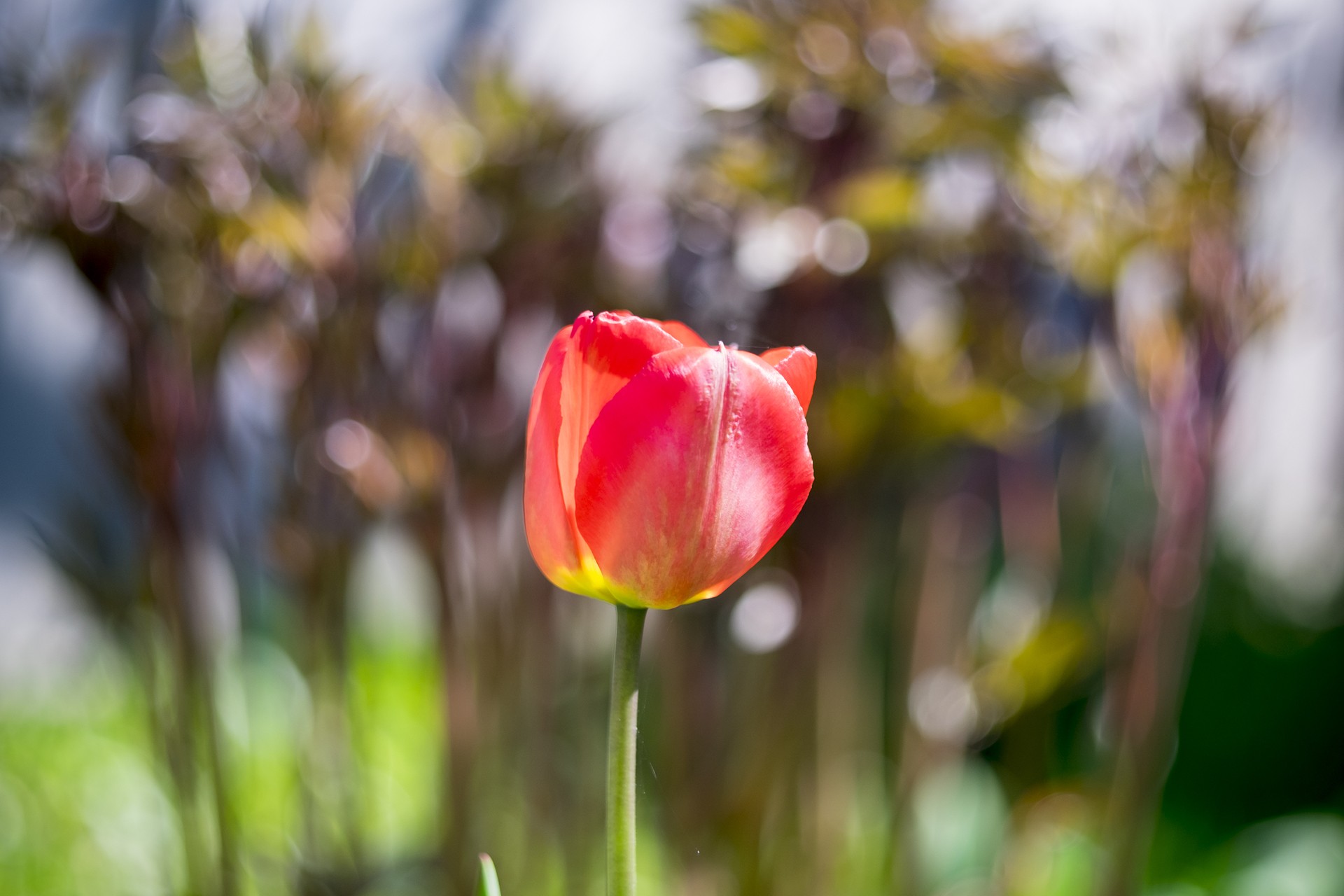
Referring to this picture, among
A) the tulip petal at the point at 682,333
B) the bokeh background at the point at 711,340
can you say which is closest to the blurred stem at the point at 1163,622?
the bokeh background at the point at 711,340

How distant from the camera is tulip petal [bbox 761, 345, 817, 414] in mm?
238

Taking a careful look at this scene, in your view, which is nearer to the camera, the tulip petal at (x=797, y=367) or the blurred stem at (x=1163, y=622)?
the tulip petal at (x=797, y=367)

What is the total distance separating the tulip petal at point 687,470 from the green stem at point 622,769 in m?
0.01

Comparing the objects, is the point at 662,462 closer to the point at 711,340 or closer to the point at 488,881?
the point at 488,881

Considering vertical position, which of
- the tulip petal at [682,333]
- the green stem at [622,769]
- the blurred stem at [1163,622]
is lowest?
the blurred stem at [1163,622]

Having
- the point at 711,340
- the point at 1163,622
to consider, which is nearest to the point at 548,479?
the point at 711,340

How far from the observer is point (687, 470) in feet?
0.73

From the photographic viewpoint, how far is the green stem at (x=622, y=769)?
0.70ft

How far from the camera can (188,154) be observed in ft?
1.83

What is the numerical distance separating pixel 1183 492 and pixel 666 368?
566mm

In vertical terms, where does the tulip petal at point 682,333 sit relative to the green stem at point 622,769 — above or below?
above

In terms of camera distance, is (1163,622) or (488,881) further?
(1163,622)

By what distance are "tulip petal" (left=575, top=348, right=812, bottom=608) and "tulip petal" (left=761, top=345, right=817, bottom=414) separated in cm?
1

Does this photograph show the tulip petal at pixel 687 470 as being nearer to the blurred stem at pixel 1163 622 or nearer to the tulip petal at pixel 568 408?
the tulip petal at pixel 568 408
